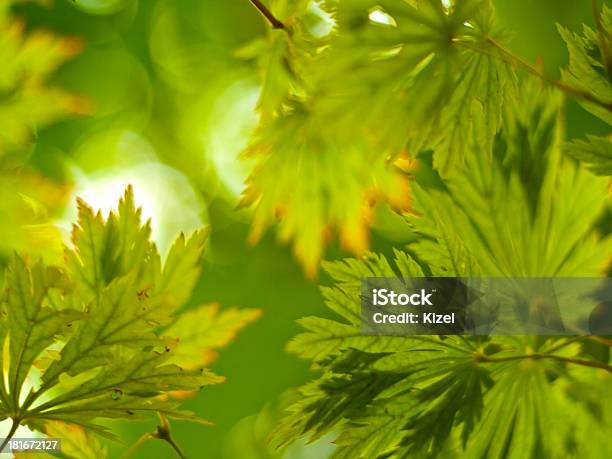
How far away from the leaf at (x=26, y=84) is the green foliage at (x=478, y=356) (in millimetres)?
281

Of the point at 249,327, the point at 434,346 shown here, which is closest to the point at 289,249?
the point at 249,327

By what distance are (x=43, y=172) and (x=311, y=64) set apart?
28cm

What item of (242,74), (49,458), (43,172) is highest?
(242,74)

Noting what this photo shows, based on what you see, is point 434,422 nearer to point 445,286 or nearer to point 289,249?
point 445,286

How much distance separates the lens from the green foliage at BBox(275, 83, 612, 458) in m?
0.35

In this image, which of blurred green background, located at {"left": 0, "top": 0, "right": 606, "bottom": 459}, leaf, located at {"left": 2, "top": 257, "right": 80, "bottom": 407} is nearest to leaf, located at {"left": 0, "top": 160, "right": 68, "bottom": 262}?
blurred green background, located at {"left": 0, "top": 0, "right": 606, "bottom": 459}

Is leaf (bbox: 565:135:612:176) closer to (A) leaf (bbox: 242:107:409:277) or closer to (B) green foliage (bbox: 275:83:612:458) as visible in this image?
(B) green foliage (bbox: 275:83:612:458)

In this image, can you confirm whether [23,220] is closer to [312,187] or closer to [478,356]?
[312,187]

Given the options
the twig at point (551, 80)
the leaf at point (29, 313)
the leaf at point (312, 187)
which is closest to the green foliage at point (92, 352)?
the leaf at point (29, 313)

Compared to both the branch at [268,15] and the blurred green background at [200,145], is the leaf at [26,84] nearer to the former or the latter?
the blurred green background at [200,145]

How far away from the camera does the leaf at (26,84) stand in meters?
0.48

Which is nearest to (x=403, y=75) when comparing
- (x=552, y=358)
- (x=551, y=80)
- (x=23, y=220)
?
(x=551, y=80)

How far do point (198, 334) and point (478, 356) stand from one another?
20cm

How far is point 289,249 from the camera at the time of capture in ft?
1.73
